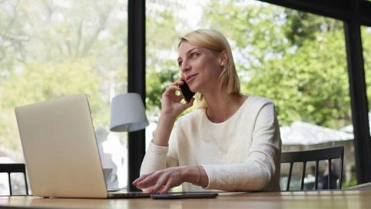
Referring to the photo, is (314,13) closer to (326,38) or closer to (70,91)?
(326,38)

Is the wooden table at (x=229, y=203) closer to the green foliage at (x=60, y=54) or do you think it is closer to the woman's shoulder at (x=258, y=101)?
the woman's shoulder at (x=258, y=101)

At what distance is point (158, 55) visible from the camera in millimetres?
3508

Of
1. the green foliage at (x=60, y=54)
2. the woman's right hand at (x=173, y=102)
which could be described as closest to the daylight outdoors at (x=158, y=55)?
the green foliage at (x=60, y=54)

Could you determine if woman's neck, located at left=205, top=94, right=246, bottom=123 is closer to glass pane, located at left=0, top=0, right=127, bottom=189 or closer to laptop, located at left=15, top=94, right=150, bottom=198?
laptop, located at left=15, top=94, right=150, bottom=198

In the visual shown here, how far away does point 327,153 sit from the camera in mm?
1750

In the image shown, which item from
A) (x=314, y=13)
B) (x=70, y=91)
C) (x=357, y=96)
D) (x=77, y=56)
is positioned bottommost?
(x=357, y=96)

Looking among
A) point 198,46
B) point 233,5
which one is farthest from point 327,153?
point 233,5

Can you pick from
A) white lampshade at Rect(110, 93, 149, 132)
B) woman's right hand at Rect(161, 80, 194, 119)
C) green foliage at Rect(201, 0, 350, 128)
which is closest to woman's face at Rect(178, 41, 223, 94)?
woman's right hand at Rect(161, 80, 194, 119)

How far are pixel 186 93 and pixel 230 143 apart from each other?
0.96 feet

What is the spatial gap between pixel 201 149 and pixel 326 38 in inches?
124

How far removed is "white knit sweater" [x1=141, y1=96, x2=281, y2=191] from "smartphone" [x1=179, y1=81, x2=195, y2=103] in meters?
0.06

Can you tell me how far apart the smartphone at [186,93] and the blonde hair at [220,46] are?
0.05m

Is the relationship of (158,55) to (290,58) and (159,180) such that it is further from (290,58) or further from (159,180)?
(159,180)

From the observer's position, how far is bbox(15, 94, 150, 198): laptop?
103cm
